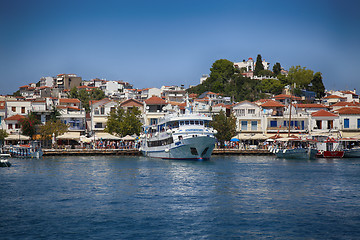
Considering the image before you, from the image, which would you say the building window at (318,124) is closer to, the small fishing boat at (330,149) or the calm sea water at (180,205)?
the small fishing boat at (330,149)

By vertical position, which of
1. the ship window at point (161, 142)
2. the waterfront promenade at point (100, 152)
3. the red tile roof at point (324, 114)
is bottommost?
the waterfront promenade at point (100, 152)

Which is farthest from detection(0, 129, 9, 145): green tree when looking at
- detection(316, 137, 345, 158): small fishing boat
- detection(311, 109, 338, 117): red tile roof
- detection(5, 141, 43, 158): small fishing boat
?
detection(311, 109, 338, 117): red tile roof

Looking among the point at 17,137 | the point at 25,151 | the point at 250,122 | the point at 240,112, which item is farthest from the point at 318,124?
the point at 17,137

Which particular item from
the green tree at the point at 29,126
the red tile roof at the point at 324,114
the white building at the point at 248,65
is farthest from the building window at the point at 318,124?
the white building at the point at 248,65

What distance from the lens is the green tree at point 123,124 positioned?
7912 cm

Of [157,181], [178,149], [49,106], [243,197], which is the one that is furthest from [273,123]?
[243,197]

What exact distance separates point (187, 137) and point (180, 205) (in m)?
27.7

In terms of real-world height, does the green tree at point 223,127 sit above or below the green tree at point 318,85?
below

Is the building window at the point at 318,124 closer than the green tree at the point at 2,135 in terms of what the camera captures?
No

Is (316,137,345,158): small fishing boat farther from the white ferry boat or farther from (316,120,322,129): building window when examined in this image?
the white ferry boat

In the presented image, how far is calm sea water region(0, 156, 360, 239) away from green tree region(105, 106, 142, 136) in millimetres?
33616

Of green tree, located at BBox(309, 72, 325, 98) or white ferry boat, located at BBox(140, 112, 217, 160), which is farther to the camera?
green tree, located at BBox(309, 72, 325, 98)

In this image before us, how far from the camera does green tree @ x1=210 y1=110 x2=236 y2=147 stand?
76.8m

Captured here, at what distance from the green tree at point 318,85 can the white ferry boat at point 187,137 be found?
64.9 m
